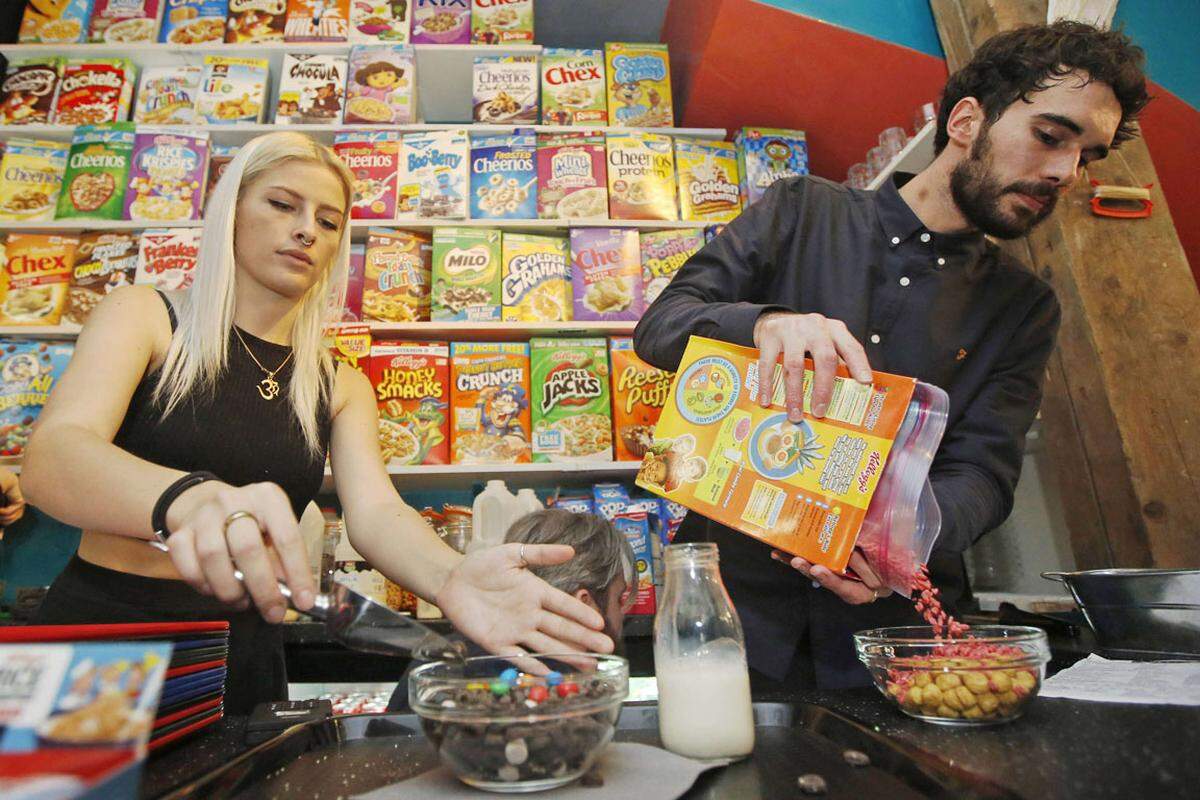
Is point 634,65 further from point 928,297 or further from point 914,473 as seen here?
point 914,473

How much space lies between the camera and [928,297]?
1.38 meters

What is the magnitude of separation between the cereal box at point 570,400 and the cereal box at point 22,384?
4.87 feet

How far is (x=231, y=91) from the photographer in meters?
2.63

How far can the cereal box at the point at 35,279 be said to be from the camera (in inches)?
92.7

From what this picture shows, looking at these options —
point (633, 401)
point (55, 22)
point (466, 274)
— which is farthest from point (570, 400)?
point (55, 22)

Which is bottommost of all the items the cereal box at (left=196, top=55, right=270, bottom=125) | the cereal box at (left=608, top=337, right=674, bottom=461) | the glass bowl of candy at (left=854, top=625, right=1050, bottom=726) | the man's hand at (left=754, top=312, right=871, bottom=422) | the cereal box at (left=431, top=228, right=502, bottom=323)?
the glass bowl of candy at (left=854, top=625, right=1050, bottom=726)

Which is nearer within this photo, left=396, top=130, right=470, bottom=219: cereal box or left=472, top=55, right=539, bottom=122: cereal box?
left=396, top=130, right=470, bottom=219: cereal box

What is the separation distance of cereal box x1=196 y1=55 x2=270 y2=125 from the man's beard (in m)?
2.32

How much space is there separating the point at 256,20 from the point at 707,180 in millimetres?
1816

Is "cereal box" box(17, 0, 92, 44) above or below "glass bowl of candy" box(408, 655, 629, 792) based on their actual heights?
above

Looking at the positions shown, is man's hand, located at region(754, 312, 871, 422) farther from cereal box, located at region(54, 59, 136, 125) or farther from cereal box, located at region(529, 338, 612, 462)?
cereal box, located at region(54, 59, 136, 125)

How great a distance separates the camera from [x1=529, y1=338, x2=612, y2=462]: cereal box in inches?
92.7

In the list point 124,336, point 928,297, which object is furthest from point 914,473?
point 124,336

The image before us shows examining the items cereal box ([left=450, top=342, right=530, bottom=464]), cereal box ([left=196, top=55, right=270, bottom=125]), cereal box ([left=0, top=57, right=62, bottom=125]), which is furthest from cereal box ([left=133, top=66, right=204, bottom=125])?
cereal box ([left=450, top=342, right=530, bottom=464])
